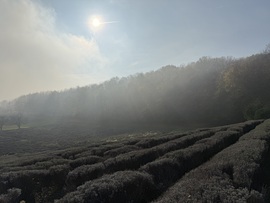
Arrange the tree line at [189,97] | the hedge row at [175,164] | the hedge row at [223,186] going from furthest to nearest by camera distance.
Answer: the tree line at [189,97], the hedge row at [175,164], the hedge row at [223,186]

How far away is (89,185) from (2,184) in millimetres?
6054

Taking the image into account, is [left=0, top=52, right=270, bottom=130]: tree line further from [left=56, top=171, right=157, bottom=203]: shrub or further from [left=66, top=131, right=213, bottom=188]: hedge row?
[left=56, top=171, right=157, bottom=203]: shrub

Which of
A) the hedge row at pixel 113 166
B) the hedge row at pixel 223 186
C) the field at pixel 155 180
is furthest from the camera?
the hedge row at pixel 113 166

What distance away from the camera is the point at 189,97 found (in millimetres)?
77688

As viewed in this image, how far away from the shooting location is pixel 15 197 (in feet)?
34.7

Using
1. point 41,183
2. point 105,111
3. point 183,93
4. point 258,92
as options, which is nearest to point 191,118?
point 183,93

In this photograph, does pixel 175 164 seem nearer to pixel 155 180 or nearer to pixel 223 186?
pixel 155 180

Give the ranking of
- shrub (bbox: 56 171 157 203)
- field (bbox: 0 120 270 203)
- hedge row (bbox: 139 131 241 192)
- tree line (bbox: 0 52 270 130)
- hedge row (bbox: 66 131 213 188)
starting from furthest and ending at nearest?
tree line (bbox: 0 52 270 130), hedge row (bbox: 66 131 213 188), hedge row (bbox: 139 131 241 192), shrub (bbox: 56 171 157 203), field (bbox: 0 120 270 203)

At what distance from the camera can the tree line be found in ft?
214

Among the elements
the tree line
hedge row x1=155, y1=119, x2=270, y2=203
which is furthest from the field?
the tree line

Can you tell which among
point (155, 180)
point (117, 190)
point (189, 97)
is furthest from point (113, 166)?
point (189, 97)

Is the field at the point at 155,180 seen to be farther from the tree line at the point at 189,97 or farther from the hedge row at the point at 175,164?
the tree line at the point at 189,97

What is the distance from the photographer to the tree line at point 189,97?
2574 inches

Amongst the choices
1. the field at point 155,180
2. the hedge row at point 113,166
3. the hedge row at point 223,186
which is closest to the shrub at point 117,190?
the field at point 155,180
